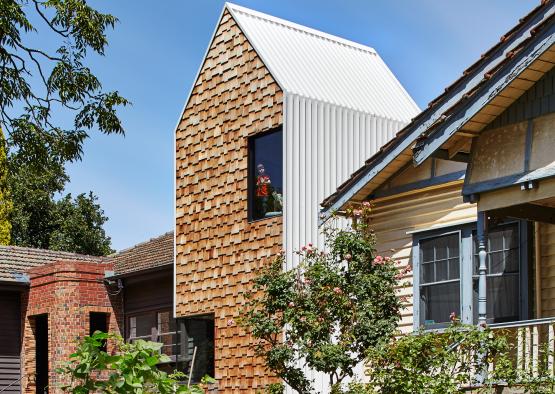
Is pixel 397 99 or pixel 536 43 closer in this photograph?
pixel 536 43

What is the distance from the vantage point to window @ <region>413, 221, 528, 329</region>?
49.7ft

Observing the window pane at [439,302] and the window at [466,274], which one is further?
the window pane at [439,302]

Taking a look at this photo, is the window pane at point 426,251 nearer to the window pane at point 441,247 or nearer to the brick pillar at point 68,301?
the window pane at point 441,247

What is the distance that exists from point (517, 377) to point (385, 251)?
5320 millimetres

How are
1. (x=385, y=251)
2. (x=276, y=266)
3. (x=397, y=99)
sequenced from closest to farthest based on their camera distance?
(x=276, y=266) → (x=385, y=251) → (x=397, y=99)

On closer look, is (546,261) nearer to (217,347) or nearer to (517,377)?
(517,377)

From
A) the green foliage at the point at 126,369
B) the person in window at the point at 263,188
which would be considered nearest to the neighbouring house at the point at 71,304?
the person in window at the point at 263,188

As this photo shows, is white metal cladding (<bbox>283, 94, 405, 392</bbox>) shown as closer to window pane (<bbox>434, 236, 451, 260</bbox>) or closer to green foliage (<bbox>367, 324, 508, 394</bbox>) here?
window pane (<bbox>434, 236, 451, 260</bbox>)

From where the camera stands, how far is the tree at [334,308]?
15062 mm

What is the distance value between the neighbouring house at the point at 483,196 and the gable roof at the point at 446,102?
15mm

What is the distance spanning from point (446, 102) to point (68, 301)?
15.8 meters

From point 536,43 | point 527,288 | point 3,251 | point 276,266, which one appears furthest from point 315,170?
point 3,251

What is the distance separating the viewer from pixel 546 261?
14914 mm

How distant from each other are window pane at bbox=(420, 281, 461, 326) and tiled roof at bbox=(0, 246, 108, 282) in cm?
1494
